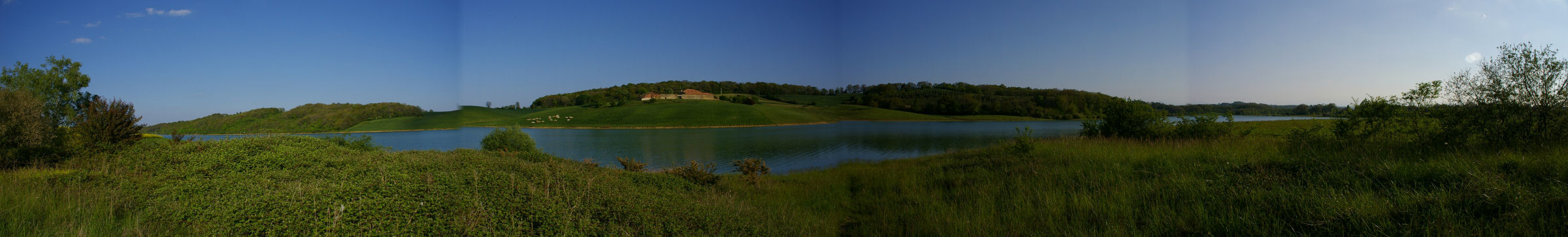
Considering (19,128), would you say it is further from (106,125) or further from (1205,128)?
(1205,128)

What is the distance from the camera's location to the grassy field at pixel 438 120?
1961 centimetres

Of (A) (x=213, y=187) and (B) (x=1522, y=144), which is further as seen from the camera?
(B) (x=1522, y=144)

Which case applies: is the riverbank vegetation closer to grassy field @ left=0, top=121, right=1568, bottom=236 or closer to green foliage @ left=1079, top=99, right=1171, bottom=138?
grassy field @ left=0, top=121, right=1568, bottom=236

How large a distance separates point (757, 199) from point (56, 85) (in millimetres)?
12840

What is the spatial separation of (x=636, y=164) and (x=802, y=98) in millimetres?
48309

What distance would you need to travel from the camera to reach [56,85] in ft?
27.8

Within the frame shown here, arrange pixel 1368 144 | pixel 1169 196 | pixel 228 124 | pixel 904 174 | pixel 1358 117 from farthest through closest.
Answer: pixel 228 124
pixel 904 174
pixel 1358 117
pixel 1368 144
pixel 1169 196

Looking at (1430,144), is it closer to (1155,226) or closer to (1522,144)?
(1522,144)

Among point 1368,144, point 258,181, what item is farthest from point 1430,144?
point 258,181

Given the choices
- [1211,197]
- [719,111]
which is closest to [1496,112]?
[1211,197]

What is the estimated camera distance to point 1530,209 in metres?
2.54

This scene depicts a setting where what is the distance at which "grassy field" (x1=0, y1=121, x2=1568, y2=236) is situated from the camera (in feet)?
Result: 9.14

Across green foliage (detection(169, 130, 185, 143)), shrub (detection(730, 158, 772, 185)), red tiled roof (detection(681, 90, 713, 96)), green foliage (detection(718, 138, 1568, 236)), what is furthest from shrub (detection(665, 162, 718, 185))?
red tiled roof (detection(681, 90, 713, 96))

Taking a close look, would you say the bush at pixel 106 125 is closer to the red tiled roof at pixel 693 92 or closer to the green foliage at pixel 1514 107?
the green foliage at pixel 1514 107
